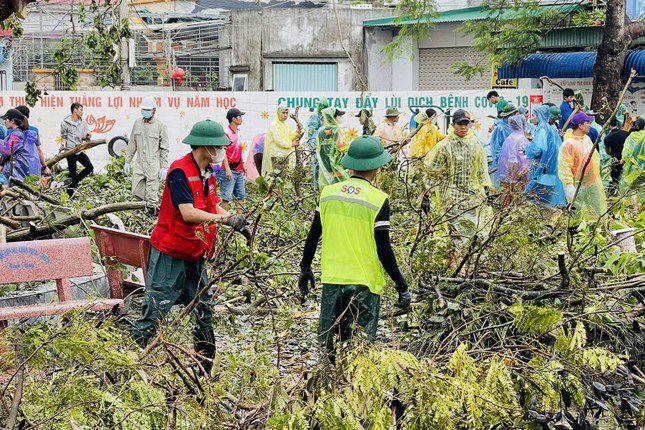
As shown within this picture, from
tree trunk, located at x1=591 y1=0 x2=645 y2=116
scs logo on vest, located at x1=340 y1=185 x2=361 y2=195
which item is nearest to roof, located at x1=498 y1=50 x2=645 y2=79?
tree trunk, located at x1=591 y1=0 x2=645 y2=116

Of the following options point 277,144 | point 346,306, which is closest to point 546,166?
point 277,144

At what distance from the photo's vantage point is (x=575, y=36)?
77.3 ft

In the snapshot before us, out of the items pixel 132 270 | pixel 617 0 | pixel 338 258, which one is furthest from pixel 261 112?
pixel 338 258

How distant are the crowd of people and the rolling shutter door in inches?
337

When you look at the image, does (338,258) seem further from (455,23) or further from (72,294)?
(455,23)

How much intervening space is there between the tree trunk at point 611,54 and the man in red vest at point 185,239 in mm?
14687

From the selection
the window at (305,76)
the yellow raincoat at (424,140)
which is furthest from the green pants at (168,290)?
the window at (305,76)

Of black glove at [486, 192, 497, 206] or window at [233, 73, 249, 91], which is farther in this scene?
window at [233, 73, 249, 91]

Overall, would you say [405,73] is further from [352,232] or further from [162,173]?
[352,232]

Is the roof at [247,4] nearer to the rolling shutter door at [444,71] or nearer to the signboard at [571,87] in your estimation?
the rolling shutter door at [444,71]

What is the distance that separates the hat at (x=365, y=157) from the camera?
6.11 metres

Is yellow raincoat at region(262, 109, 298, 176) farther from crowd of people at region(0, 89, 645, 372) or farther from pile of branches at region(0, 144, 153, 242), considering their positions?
pile of branches at region(0, 144, 153, 242)

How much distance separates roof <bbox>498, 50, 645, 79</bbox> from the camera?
22.2 m

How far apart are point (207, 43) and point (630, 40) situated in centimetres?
1306
